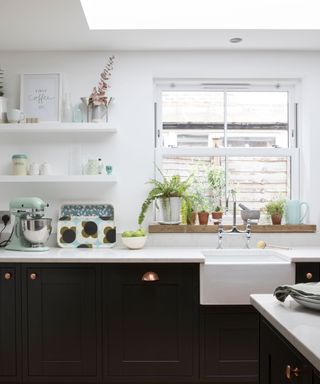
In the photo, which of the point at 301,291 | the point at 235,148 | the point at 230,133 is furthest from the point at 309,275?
the point at 301,291

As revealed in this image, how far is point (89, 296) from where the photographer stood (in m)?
3.18

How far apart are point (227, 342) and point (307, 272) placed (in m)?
0.68

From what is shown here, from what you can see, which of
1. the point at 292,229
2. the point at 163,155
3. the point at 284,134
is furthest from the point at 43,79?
the point at 292,229

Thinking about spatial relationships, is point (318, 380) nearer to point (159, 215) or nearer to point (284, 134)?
point (159, 215)

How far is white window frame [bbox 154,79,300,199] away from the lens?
4.01 metres

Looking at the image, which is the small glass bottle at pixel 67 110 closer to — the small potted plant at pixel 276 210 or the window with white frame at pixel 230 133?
the window with white frame at pixel 230 133

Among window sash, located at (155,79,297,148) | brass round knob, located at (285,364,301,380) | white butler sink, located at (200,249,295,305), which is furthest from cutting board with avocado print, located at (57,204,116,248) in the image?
brass round knob, located at (285,364,301,380)

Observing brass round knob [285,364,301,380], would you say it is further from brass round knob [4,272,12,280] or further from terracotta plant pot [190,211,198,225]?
terracotta plant pot [190,211,198,225]

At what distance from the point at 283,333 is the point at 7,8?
8.34 feet

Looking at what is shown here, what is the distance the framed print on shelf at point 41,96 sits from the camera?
3.82 meters

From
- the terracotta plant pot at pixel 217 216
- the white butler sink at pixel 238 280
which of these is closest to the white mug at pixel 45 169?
the terracotta plant pot at pixel 217 216

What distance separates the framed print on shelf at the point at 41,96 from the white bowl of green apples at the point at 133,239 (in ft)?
3.52

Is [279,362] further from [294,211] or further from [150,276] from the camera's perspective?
[294,211]

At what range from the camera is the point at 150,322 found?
10.4ft
